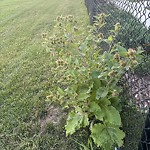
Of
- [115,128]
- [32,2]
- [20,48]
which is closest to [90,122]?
[115,128]

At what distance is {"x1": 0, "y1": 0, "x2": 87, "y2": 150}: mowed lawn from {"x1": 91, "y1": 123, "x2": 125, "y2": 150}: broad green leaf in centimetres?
36

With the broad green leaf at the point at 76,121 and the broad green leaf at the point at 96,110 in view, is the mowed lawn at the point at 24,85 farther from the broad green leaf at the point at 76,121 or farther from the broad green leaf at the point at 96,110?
the broad green leaf at the point at 96,110

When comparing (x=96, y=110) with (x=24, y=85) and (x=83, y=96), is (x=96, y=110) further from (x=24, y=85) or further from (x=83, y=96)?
(x=24, y=85)

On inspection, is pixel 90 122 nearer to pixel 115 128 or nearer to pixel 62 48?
pixel 115 128

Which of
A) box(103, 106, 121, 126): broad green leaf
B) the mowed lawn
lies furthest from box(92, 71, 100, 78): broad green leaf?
the mowed lawn

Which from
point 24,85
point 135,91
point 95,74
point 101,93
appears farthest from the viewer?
point 24,85

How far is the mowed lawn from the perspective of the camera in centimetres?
220

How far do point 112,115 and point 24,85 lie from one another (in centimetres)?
148

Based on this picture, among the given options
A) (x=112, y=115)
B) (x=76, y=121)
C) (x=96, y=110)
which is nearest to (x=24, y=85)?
(x=76, y=121)

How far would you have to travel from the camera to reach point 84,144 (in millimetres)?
2094

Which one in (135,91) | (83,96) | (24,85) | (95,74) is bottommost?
(24,85)

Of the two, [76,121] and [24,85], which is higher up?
[76,121]

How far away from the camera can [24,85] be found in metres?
3.09

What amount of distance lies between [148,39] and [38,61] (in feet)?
6.50
